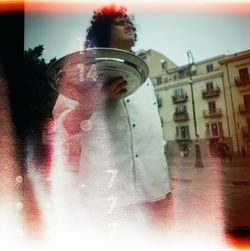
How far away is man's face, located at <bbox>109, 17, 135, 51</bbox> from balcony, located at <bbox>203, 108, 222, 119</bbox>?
389 millimetres

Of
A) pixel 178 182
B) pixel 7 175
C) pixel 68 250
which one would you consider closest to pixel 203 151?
pixel 178 182

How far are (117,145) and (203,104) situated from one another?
363 mm

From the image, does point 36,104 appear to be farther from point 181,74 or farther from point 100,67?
point 181,74

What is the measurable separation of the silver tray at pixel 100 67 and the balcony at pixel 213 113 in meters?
0.27

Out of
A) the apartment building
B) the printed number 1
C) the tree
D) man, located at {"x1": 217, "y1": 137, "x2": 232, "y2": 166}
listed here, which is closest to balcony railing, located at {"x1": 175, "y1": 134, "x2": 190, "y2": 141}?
the apartment building

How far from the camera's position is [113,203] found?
956 mm

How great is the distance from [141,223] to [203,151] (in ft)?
1.20

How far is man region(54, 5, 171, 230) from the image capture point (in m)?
0.94

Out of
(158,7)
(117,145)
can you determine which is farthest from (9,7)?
(117,145)

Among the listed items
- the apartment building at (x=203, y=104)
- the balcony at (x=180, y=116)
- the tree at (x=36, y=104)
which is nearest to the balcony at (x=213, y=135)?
the apartment building at (x=203, y=104)

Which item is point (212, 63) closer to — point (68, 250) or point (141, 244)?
point (141, 244)

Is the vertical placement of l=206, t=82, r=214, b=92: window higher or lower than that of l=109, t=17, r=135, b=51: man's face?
lower

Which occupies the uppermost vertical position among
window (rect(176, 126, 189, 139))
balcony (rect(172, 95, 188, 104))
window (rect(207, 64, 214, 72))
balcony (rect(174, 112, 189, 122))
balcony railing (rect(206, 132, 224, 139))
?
window (rect(207, 64, 214, 72))

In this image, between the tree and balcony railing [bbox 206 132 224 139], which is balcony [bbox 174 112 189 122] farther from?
the tree
